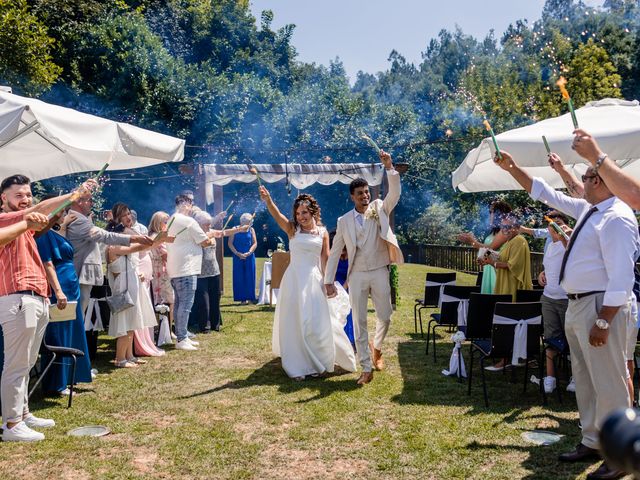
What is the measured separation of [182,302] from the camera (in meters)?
8.88

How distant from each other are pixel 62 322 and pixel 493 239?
5.28 m

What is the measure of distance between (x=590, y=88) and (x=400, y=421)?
721 inches

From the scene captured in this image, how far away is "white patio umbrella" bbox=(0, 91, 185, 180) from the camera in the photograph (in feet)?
16.7

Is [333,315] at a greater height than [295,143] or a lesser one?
lesser

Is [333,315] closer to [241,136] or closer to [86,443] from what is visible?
[86,443]

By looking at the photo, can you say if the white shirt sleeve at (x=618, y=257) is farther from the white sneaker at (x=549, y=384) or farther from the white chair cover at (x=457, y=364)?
the white chair cover at (x=457, y=364)

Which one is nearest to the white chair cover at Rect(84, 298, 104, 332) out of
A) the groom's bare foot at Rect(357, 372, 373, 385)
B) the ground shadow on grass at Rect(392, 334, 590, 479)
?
the groom's bare foot at Rect(357, 372, 373, 385)

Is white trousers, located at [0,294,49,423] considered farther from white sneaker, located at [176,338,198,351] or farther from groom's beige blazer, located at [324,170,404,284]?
white sneaker, located at [176,338,198,351]

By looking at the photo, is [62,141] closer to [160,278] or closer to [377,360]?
[160,278]

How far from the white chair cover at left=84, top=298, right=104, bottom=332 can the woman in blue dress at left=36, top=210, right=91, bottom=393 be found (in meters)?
0.98

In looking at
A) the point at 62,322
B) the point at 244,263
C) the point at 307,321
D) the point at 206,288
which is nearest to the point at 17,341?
the point at 62,322

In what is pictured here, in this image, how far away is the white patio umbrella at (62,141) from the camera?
5.10m

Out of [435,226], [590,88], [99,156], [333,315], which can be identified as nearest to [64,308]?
[99,156]

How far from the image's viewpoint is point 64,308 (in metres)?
5.93
